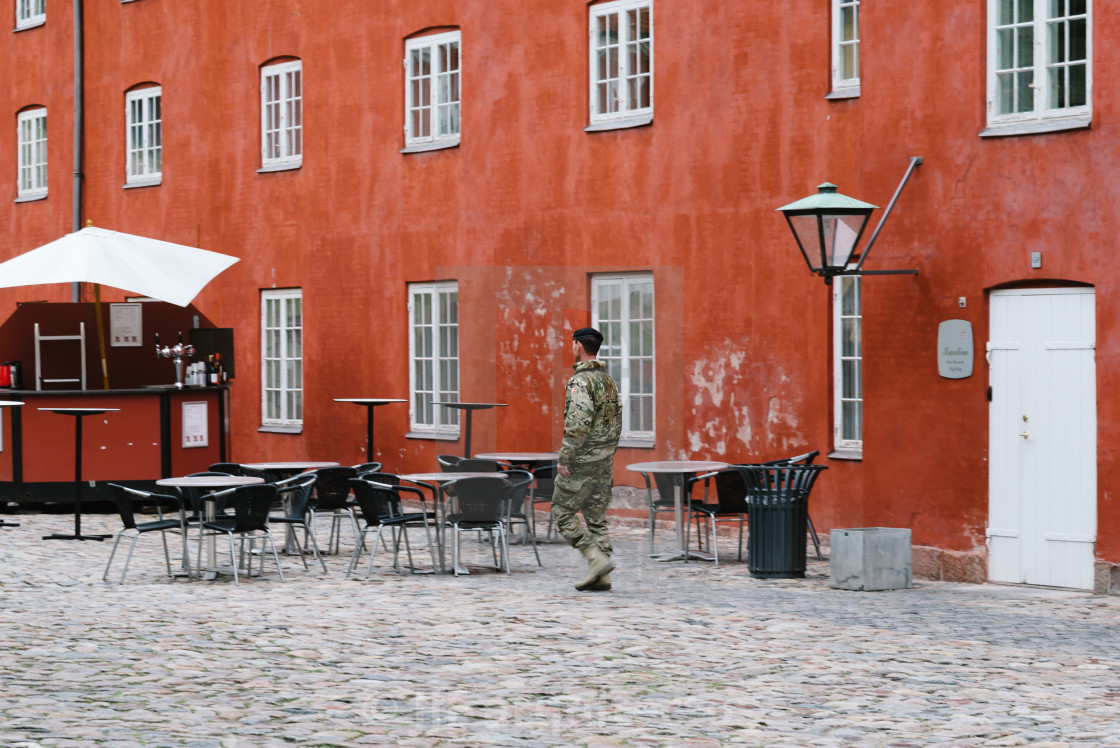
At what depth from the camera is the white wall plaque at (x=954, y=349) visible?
1255cm

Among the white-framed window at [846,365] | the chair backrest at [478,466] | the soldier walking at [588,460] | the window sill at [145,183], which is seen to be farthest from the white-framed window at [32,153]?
the soldier walking at [588,460]

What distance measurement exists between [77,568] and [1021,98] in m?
8.05

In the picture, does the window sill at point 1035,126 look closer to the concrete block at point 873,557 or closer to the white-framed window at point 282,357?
the concrete block at point 873,557

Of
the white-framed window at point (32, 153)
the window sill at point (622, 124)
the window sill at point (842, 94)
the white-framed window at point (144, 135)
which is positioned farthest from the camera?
the white-framed window at point (32, 153)

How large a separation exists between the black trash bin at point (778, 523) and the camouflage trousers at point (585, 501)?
1439 mm

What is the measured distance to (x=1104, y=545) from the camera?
11820 millimetres

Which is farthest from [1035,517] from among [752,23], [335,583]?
[752,23]

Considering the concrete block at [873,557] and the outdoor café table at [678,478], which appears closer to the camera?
the concrete block at [873,557]

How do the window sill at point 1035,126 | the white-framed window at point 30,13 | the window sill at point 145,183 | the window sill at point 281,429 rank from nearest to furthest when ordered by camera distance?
the window sill at point 1035,126
the window sill at point 281,429
the window sill at point 145,183
the white-framed window at point 30,13

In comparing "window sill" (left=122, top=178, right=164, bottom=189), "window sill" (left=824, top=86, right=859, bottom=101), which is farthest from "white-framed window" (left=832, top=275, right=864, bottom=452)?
"window sill" (left=122, top=178, right=164, bottom=189)

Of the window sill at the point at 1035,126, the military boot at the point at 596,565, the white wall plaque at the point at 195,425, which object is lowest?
the military boot at the point at 596,565

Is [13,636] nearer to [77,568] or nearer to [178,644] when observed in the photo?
[178,644]

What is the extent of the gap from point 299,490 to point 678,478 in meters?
3.01

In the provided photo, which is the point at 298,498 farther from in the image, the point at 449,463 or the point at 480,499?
the point at 480,499
